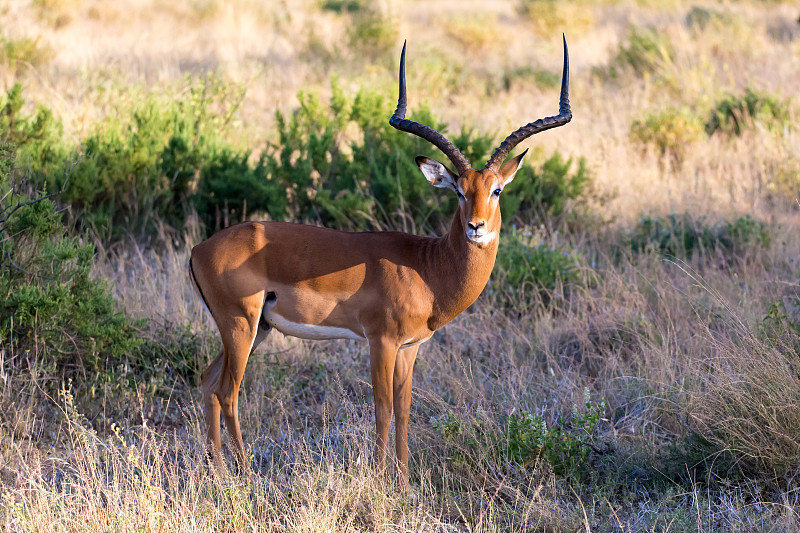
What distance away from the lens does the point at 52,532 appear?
13.1 feet

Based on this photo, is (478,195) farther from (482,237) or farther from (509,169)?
(509,169)

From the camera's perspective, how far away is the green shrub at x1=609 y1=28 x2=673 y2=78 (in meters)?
15.7

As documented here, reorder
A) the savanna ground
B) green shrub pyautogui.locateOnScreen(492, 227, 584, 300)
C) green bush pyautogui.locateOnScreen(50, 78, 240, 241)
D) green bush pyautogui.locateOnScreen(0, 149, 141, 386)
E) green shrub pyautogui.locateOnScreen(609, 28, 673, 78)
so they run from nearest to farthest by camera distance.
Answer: the savanna ground < green bush pyautogui.locateOnScreen(0, 149, 141, 386) < green shrub pyautogui.locateOnScreen(492, 227, 584, 300) < green bush pyautogui.locateOnScreen(50, 78, 240, 241) < green shrub pyautogui.locateOnScreen(609, 28, 673, 78)

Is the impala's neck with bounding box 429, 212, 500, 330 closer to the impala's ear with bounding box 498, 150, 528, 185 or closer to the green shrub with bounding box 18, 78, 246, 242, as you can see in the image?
the impala's ear with bounding box 498, 150, 528, 185

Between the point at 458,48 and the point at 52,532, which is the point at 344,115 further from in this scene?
the point at 458,48

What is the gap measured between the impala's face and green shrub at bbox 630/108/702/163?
7.09m

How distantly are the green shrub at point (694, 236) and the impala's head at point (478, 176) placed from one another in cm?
351

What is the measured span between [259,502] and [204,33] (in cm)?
1702

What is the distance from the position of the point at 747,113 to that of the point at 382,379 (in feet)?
30.3

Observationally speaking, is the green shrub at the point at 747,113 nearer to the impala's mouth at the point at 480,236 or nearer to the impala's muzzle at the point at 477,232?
the impala's mouth at the point at 480,236

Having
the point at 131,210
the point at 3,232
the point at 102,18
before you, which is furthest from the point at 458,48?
the point at 3,232

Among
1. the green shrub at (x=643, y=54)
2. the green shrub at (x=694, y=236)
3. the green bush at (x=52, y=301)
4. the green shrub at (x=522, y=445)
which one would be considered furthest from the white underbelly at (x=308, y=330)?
the green shrub at (x=643, y=54)

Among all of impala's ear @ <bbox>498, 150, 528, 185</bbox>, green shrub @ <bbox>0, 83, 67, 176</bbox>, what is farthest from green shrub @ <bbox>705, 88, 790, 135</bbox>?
green shrub @ <bbox>0, 83, 67, 176</bbox>

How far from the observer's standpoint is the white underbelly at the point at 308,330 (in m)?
4.88
